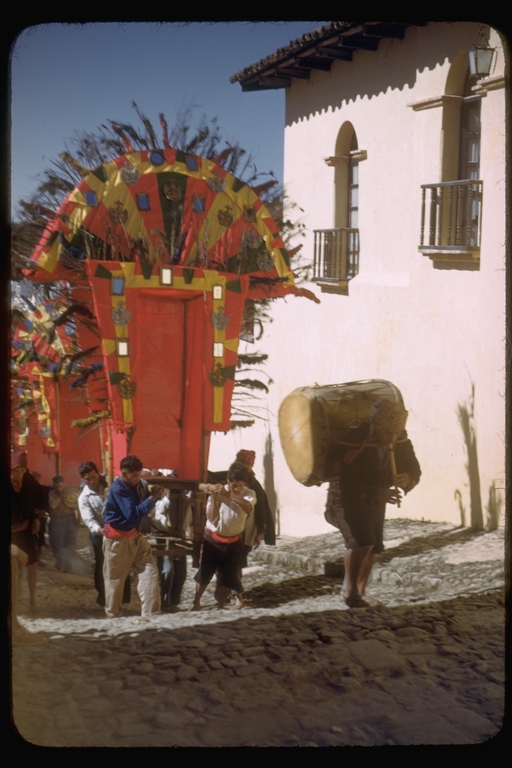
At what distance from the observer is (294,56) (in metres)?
4.80

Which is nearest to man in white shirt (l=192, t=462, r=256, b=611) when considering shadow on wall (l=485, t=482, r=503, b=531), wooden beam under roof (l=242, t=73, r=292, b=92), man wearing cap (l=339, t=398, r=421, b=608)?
man wearing cap (l=339, t=398, r=421, b=608)

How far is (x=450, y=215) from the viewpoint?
4.92m

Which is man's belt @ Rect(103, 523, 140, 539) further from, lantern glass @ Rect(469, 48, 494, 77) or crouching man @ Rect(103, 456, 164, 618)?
lantern glass @ Rect(469, 48, 494, 77)

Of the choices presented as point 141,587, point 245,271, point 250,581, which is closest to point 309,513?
point 250,581

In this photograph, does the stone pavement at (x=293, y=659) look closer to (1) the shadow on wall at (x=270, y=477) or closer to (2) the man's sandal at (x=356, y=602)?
(2) the man's sandal at (x=356, y=602)

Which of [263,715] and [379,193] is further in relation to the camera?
[379,193]

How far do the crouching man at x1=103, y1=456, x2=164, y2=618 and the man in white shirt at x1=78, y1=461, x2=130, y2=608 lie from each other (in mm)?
31

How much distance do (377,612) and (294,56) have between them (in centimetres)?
302

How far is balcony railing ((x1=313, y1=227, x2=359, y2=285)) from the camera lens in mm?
5074

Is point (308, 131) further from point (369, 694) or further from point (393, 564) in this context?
point (369, 694)

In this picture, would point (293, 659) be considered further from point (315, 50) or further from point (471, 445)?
point (315, 50)

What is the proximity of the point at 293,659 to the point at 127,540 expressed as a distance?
1064 millimetres

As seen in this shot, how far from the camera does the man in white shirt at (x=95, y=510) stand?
480 cm

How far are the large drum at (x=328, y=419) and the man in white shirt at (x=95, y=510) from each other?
1.08 meters
